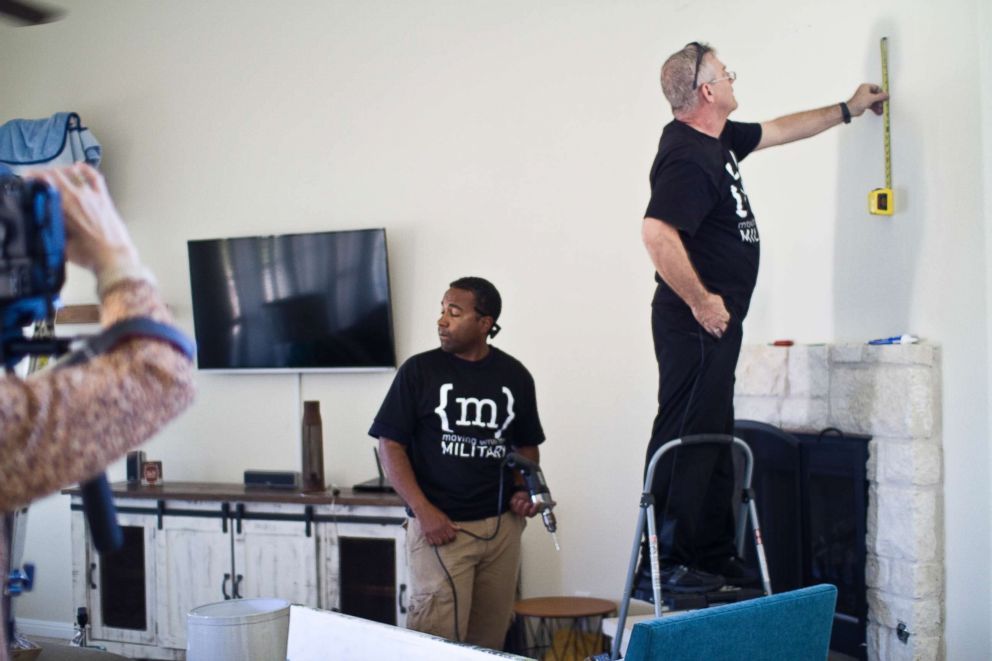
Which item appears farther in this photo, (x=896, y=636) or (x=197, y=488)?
(x=197, y=488)

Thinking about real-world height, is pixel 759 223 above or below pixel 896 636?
above

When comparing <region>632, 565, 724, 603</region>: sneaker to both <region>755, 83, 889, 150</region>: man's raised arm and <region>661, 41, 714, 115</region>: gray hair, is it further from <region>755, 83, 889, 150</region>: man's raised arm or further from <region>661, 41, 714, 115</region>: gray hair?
<region>755, 83, 889, 150</region>: man's raised arm

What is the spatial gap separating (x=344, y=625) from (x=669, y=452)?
1216 millimetres

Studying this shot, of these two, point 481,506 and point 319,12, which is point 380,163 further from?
point 481,506

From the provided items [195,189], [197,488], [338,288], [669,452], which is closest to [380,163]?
[338,288]

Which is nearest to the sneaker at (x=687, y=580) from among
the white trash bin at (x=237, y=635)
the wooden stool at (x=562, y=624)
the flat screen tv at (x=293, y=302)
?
the white trash bin at (x=237, y=635)

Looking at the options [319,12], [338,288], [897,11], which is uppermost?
[319,12]

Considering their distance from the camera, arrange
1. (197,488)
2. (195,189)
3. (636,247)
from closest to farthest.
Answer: (636,247) → (197,488) → (195,189)

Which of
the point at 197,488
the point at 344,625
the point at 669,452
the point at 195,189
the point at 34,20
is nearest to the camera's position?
the point at 344,625

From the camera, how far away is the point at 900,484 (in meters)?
3.36

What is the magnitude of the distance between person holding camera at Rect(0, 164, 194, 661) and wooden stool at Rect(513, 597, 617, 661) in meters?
3.23

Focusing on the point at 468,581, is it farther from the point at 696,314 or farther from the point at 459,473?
the point at 696,314

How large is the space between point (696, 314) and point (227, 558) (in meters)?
2.81

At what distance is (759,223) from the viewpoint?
3.95 meters
